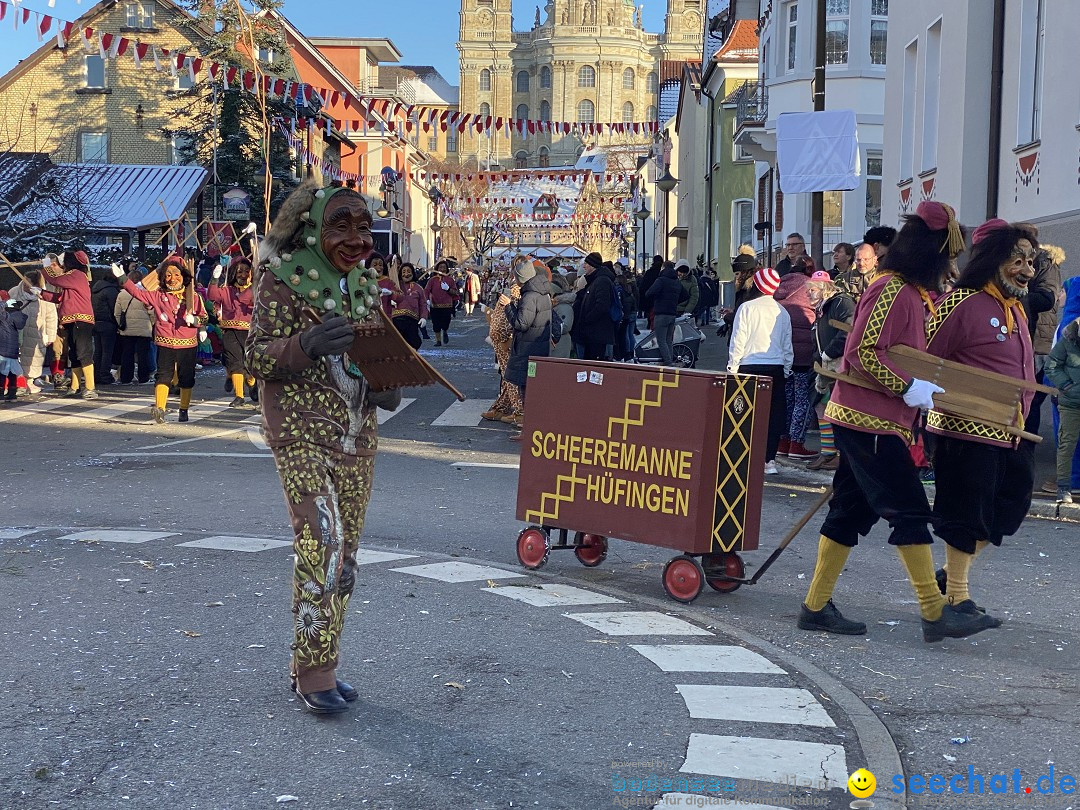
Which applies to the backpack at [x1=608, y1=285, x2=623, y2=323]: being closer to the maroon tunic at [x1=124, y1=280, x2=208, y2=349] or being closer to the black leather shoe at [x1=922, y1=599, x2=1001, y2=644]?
the maroon tunic at [x1=124, y1=280, x2=208, y2=349]

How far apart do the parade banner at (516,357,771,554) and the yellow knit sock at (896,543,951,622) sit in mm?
1077

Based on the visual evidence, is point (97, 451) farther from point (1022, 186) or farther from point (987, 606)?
point (1022, 186)

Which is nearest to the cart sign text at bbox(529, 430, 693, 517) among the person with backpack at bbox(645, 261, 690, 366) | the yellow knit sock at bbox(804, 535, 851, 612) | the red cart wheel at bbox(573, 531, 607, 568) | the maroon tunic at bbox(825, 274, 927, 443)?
the red cart wheel at bbox(573, 531, 607, 568)

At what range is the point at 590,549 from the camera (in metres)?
8.31

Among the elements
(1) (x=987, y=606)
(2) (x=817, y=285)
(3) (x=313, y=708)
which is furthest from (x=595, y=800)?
(2) (x=817, y=285)

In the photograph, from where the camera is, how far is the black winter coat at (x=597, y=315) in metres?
18.8

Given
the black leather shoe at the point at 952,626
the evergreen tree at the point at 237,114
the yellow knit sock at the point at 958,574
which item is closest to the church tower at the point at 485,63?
the evergreen tree at the point at 237,114

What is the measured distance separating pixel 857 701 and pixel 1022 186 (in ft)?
41.9

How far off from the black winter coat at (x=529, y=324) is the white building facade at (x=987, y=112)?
543cm

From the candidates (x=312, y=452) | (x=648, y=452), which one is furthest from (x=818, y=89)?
(x=312, y=452)

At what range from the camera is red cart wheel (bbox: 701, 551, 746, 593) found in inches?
299

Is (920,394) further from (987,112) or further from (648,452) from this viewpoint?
(987,112)

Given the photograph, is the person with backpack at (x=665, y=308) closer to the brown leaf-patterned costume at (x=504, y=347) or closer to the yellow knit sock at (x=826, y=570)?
the brown leaf-patterned costume at (x=504, y=347)

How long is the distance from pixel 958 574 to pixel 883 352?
120cm
